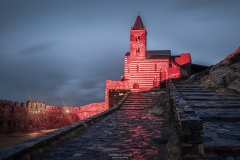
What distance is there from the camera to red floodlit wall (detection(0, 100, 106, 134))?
15281 millimetres

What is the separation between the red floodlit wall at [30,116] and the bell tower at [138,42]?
53.8 ft

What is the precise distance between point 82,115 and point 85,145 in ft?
95.1

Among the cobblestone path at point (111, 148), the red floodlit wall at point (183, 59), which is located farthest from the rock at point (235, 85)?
the red floodlit wall at point (183, 59)

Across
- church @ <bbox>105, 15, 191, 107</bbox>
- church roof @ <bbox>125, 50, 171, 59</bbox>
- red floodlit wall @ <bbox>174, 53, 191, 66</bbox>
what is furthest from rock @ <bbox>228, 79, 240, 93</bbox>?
red floodlit wall @ <bbox>174, 53, 191, 66</bbox>

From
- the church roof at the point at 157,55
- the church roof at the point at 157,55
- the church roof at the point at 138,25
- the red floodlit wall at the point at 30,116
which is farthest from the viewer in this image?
the church roof at the point at 138,25

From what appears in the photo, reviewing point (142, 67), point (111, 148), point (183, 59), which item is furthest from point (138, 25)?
point (111, 148)

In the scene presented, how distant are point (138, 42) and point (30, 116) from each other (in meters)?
24.9

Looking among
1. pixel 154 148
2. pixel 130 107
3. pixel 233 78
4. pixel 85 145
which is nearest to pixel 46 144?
pixel 85 145

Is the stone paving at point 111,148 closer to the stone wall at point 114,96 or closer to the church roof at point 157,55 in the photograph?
the stone wall at point 114,96

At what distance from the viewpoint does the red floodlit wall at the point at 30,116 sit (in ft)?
50.1

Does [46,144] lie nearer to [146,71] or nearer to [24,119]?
[24,119]

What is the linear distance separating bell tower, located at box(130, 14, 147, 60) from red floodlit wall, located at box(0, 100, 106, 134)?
53.8ft

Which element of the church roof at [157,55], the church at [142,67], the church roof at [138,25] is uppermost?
the church roof at [138,25]

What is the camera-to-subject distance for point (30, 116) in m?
18.1
